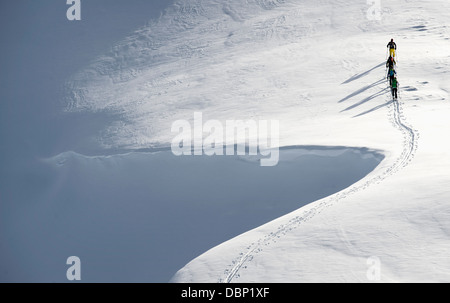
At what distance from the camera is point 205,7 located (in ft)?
122

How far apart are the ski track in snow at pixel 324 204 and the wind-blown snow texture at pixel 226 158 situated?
62 mm

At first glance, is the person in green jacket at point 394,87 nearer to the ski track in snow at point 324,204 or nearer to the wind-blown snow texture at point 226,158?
the wind-blown snow texture at point 226,158

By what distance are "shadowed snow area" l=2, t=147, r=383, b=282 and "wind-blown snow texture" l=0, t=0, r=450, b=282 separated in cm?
5

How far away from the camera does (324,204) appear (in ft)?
48.2

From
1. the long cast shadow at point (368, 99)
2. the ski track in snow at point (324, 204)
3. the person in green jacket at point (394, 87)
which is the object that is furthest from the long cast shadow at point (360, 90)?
the ski track in snow at point (324, 204)

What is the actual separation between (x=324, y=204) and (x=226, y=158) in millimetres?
6084

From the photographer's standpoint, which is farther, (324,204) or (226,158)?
(226,158)

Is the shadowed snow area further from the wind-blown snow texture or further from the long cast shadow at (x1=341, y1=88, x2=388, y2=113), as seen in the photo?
the long cast shadow at (x1=341, y1=88, x2=388, y2=113)

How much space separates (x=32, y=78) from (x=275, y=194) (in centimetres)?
2071

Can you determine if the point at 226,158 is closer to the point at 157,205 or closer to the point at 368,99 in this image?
the point at 157,205

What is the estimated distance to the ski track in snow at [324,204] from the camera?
1259 centimetres

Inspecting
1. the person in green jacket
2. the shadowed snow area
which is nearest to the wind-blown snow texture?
the shadowed snow area

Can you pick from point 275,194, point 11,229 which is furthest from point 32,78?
point 275,194

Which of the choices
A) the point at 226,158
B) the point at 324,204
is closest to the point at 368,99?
the point at 226,158
